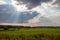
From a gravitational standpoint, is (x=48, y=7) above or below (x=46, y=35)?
above

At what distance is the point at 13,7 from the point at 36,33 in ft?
1.79

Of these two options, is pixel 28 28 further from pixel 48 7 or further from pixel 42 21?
pixel 48 7

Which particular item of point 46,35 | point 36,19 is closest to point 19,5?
point 36,19

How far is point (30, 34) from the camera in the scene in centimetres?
308

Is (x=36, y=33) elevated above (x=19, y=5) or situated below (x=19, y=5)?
below

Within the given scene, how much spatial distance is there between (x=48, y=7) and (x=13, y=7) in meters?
0.55

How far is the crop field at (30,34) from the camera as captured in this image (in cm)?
307

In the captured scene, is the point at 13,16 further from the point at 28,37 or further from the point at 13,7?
the point at 28,37

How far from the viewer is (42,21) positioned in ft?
10.3

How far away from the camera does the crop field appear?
3.07 m

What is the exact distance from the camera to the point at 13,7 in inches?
125

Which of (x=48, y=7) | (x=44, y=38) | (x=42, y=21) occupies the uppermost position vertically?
(x=48, y=7)

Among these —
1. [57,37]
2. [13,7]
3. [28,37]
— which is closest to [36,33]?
[28,37]

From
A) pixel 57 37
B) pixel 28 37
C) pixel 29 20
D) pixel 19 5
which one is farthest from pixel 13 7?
pixel 57 37
